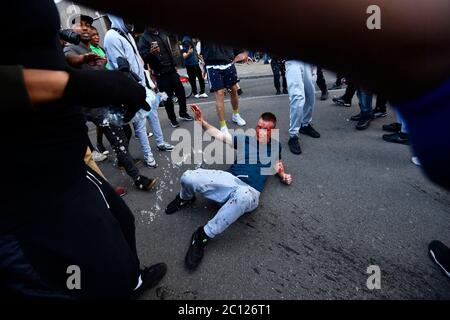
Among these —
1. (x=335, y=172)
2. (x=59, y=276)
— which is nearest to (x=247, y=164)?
(x=335, y=172)

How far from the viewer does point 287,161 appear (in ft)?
10.3

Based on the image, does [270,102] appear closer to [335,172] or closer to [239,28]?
[335,172]

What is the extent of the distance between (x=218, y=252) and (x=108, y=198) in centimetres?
98

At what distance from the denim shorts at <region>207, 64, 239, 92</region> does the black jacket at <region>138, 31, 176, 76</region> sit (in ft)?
2.52

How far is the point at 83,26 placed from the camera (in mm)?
3088

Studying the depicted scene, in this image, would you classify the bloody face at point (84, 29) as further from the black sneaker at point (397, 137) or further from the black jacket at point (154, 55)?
the black sneaker at point (397, 137)

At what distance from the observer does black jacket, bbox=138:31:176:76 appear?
13.5 ft

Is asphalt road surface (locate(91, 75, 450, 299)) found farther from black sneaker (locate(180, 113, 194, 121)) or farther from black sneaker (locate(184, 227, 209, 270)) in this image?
black sneaker (locate(180, 113, 194, 121))

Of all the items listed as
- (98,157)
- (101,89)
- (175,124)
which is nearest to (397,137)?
(175,124)

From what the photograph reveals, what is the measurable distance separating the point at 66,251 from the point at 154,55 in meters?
3.81

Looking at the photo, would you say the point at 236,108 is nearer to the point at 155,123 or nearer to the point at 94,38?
the point at 155,123

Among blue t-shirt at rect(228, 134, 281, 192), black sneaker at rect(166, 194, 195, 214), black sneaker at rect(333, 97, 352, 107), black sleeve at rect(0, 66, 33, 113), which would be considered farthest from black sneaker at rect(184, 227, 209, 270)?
black sneaker at rect(333, 97, 352, 107)

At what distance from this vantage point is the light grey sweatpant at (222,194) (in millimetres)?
1983

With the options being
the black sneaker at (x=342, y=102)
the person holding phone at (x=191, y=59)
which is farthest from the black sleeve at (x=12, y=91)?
the person holding phone at (x=191, y=59)
